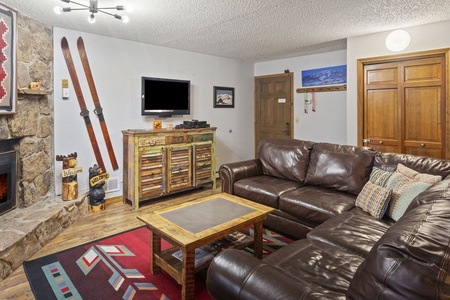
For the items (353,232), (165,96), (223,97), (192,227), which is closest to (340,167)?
(353,232)

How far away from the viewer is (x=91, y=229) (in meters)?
3.20

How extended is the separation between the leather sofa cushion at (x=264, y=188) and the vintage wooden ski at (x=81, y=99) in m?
2.03

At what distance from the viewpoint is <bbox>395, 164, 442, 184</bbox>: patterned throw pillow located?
227 centimetres

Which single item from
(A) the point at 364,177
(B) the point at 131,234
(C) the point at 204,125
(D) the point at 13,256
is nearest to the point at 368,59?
(A) the point at 364,177

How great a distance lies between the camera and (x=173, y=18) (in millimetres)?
3293

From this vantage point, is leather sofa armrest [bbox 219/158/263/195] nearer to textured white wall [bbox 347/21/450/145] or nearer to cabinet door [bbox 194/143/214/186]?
cabinet door [bbox 194/143/214/186]

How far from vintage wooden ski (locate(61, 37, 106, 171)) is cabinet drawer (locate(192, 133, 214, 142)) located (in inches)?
55.2

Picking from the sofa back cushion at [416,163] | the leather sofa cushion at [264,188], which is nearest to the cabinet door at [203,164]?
the leather sofa cushion at [264,188]

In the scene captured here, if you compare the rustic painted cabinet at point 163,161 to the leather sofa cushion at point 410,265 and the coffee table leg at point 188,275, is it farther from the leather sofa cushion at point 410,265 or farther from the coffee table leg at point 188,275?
the leather sofa cushion at point 410,265

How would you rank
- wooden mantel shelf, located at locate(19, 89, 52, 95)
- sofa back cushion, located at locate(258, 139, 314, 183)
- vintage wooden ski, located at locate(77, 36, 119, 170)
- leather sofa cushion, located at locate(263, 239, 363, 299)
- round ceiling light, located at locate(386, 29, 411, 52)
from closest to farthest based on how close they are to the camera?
leather sofa cushion, located at locate(263, 239, 363, 299) < wooden mantel shelf, located at locate(19, 89, 52, 95) < sofa back cushion, located at locate(258, 139, 314, 183) < round ceiling light, located at locate(386, 29, 411, 52) < vintage wooden ski, located at locate(77, 36, 119, 170)

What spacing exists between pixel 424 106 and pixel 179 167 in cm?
339

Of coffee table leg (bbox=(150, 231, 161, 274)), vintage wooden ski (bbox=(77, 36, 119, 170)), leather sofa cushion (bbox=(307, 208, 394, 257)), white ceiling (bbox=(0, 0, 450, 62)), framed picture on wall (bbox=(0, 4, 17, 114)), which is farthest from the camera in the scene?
vintage wooden ski (bbox=(77, 36, 119, 170))

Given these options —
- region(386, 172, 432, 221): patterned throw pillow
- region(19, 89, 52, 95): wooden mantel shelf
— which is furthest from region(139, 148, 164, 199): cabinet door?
region(386, 172, 432, 221): patterned throw pillow

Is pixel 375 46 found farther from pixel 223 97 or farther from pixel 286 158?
pixel 223 97
